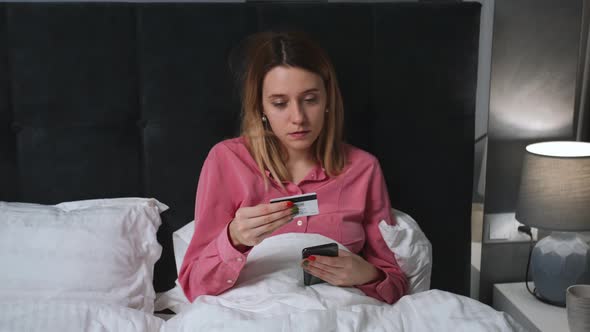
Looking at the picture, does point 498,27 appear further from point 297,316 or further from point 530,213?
point 297,316

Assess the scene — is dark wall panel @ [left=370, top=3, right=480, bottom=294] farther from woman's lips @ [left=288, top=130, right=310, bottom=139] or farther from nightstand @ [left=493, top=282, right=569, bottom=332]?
woman's lips @ [left=288, top=130, right=310, bottom=139]

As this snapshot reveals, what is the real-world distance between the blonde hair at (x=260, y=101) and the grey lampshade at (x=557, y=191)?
0.57 meters

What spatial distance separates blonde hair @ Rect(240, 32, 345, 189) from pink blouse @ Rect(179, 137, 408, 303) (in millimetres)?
30

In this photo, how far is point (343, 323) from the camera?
120 centimetres

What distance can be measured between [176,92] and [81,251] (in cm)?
50

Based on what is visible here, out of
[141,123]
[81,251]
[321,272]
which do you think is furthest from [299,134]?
[81,251]

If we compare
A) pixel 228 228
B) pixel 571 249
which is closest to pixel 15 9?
pixel 228 228

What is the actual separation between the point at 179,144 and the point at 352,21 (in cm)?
62

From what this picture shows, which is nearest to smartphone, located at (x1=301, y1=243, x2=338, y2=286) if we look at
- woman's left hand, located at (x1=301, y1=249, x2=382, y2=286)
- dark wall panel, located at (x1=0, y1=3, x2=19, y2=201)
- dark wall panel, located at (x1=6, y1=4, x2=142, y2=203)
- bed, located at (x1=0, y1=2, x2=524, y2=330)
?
woman's left hand, located at (x1=301, y1=249, x2=382, y2=286)

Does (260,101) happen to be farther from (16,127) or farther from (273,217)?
(16,127)

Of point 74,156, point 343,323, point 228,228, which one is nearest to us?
point 343,323

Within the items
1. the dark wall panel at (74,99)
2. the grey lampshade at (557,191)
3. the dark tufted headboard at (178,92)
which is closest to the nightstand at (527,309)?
the grey lampshade at (557,191)

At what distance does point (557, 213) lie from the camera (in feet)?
5.41

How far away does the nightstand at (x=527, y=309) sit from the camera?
5.39 feet
